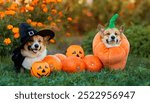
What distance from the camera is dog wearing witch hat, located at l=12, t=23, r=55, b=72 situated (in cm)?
642

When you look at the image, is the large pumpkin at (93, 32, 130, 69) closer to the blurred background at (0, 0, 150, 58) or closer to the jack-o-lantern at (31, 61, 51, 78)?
the jack-o-lantern at (31, 61, 51, 78)

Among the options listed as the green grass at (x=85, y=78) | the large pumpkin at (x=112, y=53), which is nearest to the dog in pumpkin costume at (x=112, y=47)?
the large pumpkin at (x=112, y=53)

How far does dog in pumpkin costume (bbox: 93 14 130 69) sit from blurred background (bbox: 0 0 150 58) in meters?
1.20

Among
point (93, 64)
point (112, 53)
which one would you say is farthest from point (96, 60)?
point (112, 53)

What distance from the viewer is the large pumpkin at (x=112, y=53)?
650cm

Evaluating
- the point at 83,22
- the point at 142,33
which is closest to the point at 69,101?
the point at 142,33

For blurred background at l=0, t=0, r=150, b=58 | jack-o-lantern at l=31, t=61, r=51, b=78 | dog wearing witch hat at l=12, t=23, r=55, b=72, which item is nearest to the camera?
jack-o-lantern at l=31, t=61, r=51, b=78

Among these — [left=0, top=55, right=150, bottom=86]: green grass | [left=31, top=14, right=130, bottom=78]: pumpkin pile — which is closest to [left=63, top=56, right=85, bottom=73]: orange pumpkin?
[left=31, top=14, right=130, bottom=78]: pumpkin pile

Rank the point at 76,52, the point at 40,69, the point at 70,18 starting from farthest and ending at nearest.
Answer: the point at 70,18, the point at 76,52, the point at 40,69

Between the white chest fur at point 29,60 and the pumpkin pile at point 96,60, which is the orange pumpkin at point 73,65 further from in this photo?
the white chest fur at point 29,60

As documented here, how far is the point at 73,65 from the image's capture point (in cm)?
648

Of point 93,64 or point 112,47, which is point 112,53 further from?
point 93,64

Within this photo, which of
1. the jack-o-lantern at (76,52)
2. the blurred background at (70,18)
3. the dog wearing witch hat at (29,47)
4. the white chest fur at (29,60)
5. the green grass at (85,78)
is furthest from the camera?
the blurred background at (70,18)

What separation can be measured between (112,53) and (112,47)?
84 millimetres
